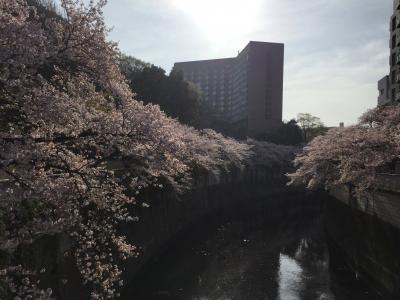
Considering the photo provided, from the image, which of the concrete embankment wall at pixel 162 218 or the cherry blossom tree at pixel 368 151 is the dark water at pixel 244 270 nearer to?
the concrete embankment wall at pixel 162 218

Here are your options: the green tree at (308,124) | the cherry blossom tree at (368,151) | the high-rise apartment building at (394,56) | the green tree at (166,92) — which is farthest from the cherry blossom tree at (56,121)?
the green tree at (308,124)

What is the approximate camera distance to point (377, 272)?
21484 millimetres

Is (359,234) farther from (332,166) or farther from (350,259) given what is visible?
(332,166)

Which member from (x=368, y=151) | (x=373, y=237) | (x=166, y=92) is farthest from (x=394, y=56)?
(x=373, y=237)

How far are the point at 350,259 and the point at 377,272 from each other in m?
5.81

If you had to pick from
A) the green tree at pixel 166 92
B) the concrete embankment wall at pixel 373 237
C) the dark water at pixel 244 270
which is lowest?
the dark water at pixel 244 270

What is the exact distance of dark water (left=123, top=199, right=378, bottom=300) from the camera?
21.3 m

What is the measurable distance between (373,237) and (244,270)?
7307 mm

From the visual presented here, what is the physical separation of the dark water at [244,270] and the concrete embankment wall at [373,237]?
0.91m

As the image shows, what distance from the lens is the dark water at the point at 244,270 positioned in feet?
69.9

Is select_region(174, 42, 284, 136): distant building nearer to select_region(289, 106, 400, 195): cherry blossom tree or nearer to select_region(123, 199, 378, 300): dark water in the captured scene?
select_region(123, 199, 378, 300): dark water

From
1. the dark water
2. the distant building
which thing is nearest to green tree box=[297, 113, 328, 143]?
the distant building

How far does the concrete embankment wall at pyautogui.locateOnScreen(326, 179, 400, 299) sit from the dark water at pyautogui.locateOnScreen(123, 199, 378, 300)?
3.00 ft

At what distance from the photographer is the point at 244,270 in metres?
25.4
